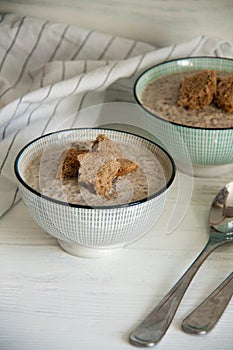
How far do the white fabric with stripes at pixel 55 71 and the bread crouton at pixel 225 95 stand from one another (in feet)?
0.66

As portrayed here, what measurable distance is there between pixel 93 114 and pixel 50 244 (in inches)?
12.7

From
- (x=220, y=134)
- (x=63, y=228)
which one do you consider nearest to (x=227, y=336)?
(x=63, y=228)

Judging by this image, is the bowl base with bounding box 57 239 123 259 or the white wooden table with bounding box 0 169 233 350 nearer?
the white wooden table with bounding box 0 169 233 350

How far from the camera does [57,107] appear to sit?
3.78 feet

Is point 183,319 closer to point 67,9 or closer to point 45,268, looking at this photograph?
point 45,268

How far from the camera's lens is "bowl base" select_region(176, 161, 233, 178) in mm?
1058

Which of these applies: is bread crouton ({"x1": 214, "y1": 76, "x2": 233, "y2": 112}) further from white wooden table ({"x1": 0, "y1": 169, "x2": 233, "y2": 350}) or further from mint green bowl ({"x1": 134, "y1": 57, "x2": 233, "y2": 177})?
white wooden table ({"x1": 0, "y1": 169, "x2": 233, "y2": 350})

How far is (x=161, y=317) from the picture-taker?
0.75 m

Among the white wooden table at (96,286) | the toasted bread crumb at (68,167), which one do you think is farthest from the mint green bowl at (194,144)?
the toasted bread crumb at (68,167)

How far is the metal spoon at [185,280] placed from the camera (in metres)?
0.73

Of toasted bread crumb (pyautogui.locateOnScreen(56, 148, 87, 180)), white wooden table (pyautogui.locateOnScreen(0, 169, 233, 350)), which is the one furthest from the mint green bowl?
toasted bread crumb (pyautogui.locateOnScreen(56, 148, 87, 180))

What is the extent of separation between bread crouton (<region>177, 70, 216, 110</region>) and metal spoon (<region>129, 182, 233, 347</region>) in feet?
0.48

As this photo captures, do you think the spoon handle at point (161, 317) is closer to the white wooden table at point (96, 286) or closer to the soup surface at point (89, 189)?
the white wooden table at point (96, 286)

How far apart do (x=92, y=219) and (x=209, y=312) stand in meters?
0.17
